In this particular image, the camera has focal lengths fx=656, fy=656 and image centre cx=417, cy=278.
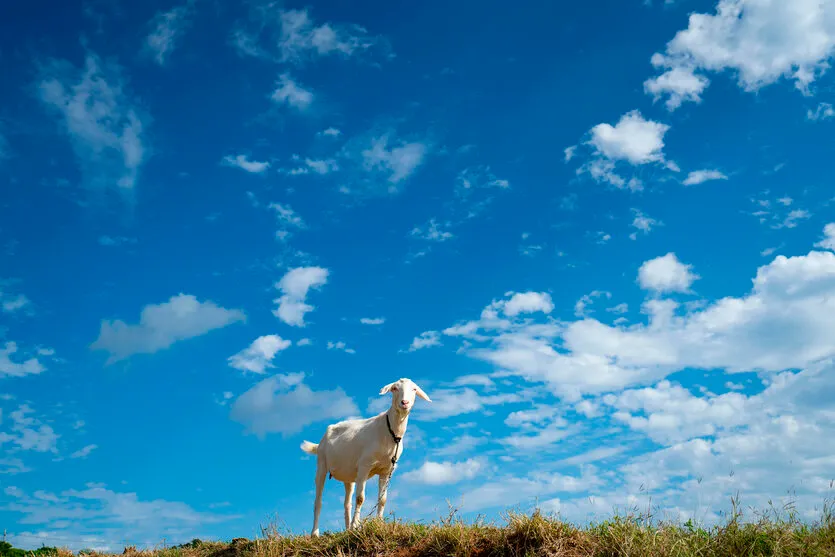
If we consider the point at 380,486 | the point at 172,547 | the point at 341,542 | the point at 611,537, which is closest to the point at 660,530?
the point at 611,537

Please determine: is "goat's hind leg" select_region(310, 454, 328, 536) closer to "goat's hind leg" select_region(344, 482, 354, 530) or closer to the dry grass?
"goat's hind leg" select_region(344, 482, 354, 530)

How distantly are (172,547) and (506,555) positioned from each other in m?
11.6

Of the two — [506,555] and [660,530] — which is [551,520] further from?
[660,530]

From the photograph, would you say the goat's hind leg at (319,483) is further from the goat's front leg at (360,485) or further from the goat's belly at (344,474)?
the goat's front leg at (360,485)

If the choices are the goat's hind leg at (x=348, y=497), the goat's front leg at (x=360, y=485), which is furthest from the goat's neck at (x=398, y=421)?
the goat's hind leg at (x=348, y=497)

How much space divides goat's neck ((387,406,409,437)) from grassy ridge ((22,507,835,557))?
9.54 feet

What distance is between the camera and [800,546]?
886 centimetres

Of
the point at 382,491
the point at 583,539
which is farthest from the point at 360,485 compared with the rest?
the point at 583,539

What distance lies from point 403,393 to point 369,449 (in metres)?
1.60

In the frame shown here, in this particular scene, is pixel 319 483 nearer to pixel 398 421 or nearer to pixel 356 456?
pixel 356 456

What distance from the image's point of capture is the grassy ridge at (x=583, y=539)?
9123 millimetres

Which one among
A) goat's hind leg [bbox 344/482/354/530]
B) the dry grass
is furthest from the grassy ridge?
goat's hind leg [bbox 344/482/354/530]

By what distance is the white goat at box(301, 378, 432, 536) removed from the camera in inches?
586

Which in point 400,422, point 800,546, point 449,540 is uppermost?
point 400,422
